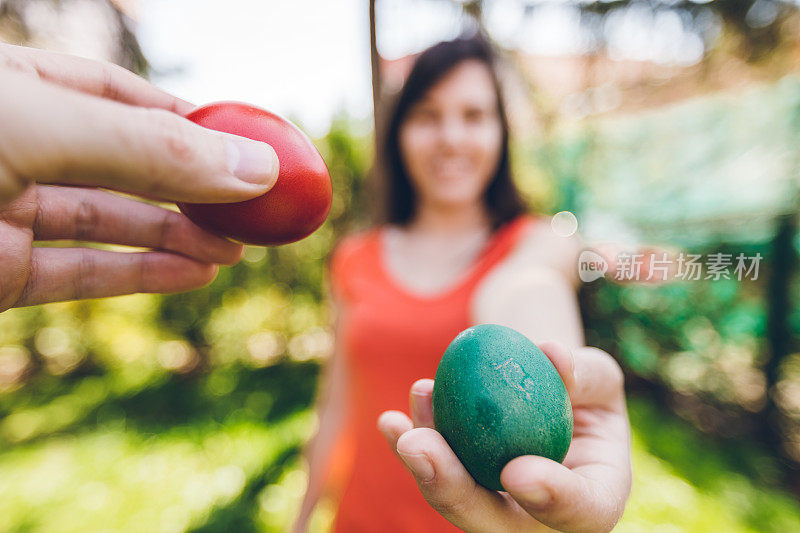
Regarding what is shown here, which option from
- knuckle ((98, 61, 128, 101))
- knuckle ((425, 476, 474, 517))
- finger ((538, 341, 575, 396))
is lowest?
knuckle ((425, 476, 474, 517))

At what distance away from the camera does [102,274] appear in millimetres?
1349

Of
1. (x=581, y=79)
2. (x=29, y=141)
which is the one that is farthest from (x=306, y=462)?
(x=581, y=79)

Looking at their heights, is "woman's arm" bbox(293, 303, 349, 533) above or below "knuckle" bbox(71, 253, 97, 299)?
below

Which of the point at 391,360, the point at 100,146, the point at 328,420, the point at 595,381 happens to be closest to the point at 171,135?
the point at 100,146

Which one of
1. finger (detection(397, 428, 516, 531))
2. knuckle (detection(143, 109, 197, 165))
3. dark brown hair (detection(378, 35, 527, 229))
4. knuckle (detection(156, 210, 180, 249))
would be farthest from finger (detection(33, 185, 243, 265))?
dark brown hair (detection(378, 35, 527, 229))

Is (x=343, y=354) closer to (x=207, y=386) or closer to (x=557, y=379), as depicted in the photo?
(x=557, y=379)

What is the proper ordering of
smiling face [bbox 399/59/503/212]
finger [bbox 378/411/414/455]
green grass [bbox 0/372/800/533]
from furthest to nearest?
green grass [bbox 0/372/800/533] < smiling face [bbox 399/59/503/212] < finger [bbox 378/411/414/455]

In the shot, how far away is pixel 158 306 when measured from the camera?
15.9ft

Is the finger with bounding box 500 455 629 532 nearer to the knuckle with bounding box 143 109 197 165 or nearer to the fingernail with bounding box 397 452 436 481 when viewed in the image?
the fingernail with bounding box 397 452 436 481

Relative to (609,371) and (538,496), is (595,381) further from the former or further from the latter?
(538,496)

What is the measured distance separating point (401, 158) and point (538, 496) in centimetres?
207

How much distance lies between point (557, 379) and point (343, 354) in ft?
4.94

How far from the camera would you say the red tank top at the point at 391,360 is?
5.79 feet

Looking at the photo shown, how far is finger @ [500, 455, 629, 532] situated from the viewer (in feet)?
2.54
